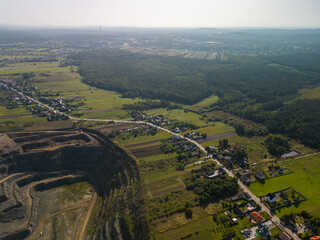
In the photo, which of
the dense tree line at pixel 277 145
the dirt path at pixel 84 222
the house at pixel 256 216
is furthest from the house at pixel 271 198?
the dirt path at pixel 84 222

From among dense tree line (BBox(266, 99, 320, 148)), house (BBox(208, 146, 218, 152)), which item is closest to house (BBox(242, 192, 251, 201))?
house (BBox(208, 146, 218, 152))

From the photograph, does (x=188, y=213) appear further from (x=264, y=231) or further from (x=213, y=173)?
(x=213, y=173)

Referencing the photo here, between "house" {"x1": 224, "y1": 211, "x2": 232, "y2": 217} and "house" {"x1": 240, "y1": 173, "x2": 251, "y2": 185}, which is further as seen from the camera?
"house" {"x1": 240, "y1": 173, "x2": 251, "y2": 185}

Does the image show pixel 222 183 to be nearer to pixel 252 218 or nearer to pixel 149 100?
pixel 252 218

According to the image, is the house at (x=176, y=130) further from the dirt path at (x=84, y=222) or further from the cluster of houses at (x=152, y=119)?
the dirt path at (x=84, y=222)

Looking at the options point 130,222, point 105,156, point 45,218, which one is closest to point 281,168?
point 130,222

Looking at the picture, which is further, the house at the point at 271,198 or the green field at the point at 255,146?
the green field at the point at 255,146

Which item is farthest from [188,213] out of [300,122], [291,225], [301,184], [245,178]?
[300,122]

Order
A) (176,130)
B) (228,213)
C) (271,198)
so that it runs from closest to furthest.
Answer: (228,213) < (271,198) < (176,130)

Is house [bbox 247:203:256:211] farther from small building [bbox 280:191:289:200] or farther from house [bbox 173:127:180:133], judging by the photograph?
house [bbox 173:127:180:133]
